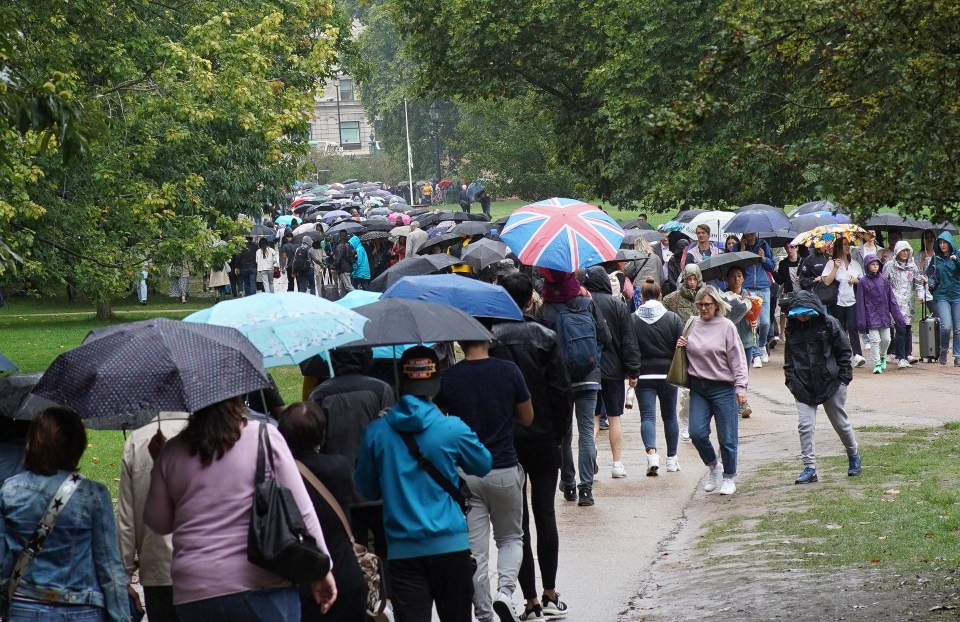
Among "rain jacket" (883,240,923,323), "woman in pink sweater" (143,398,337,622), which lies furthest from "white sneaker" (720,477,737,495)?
"rain jacket" (883,240,923,323)

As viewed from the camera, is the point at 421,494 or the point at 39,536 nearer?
the point at 39,536

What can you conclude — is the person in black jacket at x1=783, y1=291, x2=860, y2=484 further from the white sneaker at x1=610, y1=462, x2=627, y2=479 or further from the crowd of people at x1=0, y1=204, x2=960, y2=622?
the white sneaker at x1=610, y1=462, x2=627, y2=479

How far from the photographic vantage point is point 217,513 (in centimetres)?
492

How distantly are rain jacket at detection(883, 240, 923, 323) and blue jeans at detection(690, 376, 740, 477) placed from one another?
25.7 ft

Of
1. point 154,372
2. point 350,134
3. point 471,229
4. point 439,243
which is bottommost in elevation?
point 154,372

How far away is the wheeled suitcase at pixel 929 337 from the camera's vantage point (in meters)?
18.9

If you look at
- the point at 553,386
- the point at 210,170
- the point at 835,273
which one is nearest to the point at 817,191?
the point at 553,386

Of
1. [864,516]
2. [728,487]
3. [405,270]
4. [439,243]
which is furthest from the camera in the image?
[439,243]

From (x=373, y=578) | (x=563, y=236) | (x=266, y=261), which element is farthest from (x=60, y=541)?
(x=266, y=261)

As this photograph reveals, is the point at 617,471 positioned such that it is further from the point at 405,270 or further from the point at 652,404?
the point at 405,270

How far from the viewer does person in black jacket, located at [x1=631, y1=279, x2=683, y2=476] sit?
12375 millimetres

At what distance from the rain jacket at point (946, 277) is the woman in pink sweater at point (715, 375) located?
323 inches

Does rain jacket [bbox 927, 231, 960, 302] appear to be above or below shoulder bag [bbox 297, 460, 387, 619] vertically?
above

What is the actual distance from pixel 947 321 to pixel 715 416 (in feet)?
28.2
